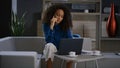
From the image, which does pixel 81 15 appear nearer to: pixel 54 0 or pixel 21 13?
pixel 54 0

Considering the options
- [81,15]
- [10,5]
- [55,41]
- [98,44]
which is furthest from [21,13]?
[55,41]

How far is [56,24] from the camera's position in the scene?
14.4 ft

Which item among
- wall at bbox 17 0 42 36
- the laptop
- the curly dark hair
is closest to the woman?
the curly dark hair

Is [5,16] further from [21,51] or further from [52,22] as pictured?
[52,22]

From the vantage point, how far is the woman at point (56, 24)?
167 inches

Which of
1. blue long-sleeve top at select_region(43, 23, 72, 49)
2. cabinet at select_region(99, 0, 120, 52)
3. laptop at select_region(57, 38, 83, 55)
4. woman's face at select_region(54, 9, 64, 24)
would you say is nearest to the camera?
laptop at select_region(57, 38, 83, 55)

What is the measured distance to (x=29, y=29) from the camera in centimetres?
781

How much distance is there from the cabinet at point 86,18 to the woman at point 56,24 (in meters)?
2.83

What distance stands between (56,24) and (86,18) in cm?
310

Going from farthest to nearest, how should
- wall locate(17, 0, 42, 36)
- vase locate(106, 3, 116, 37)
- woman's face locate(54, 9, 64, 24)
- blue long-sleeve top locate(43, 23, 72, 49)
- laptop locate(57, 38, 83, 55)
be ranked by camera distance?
wall locate(17, 0, 42, 36)
vase locate(106, 3, 116, 37)
blue long-sleeve top locate(43, 23, 72, 49)
woman's face locate(54, 9, 64, 24)
laptop locate(57, 38, 83, 55)

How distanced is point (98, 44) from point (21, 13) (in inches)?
83.7

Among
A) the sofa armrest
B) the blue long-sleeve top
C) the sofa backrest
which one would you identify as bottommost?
the sofa armrest

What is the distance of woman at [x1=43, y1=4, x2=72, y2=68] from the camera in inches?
167

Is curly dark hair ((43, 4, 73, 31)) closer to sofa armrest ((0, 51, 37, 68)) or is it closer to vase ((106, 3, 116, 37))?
sofa armrest ((0, 51, 37, 68))
